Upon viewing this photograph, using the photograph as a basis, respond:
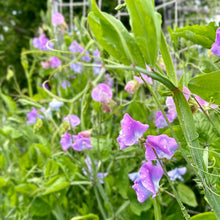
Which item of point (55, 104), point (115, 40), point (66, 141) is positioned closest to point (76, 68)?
point (55, 104)

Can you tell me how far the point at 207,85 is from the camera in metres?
0.33

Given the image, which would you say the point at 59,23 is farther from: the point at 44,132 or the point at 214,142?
the point at 214,142

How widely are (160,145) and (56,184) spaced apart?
43 centimetres

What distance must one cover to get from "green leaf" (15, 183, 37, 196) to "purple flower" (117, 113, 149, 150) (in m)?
0.47

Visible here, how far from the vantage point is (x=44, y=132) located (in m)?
1.16

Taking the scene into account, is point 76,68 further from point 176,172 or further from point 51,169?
point 176,172

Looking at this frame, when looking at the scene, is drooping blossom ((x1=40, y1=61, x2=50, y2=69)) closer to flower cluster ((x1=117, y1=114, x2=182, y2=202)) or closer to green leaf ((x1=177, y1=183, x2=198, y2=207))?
green leaf ((x1=177, y1=183, x2=198, y2=207))

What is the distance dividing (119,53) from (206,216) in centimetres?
27

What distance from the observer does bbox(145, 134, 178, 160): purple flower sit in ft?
A: 1.31

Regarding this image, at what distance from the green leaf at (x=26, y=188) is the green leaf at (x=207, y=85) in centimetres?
59

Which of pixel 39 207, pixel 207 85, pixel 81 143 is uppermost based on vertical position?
pixel 207 85

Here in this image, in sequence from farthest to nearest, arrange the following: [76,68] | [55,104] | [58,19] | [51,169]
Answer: [58,19]
[76,68]
[55,104]
[51,169]

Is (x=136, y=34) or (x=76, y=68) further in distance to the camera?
(x=76, y=68)

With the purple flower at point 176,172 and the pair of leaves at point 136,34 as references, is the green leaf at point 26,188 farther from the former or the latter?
the pair of leaves at point 136,34
